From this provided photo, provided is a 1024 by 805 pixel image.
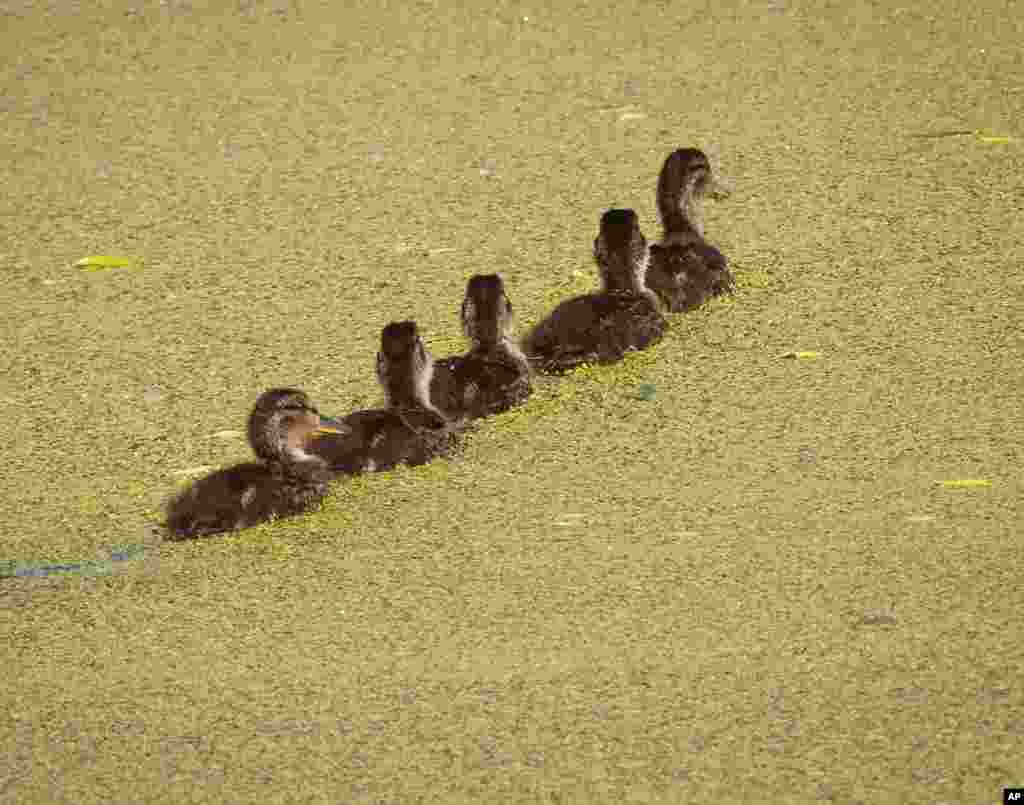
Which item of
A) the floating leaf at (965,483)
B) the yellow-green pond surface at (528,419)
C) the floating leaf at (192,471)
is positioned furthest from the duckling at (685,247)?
the floating leaf at (192,471)

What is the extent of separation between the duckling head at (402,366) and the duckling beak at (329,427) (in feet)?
0.72

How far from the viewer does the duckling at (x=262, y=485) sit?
6.07 m

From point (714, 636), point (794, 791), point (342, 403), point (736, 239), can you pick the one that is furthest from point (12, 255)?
point (794, 791)

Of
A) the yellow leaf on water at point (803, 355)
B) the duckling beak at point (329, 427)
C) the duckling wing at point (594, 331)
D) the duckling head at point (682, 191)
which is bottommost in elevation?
the yellow leaf on water at point (803, 355)

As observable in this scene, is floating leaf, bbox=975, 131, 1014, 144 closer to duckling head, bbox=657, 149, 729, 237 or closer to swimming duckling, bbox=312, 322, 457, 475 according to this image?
duckling head, bbox=657, 149, 729, 237

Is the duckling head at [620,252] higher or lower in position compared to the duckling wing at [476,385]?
higher

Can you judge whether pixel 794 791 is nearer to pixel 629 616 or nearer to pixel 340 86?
pixel 629 616

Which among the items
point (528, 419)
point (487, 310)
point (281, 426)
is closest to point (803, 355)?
point (528, 419)

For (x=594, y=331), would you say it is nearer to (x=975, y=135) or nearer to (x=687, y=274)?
(x=687, y=274)

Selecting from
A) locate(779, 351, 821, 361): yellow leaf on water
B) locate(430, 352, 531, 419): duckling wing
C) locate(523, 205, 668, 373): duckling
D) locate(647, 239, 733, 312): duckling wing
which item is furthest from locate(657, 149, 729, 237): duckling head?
locate(430, 352, 531, 419): duckling wing

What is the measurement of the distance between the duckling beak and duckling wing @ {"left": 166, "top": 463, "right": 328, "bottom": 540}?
22cm

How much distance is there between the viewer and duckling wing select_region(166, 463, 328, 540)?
6.06 metres

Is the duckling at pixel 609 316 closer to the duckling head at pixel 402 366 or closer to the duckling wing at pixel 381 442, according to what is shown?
the duckling head at pixel 402 366

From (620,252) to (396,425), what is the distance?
1.44 m
